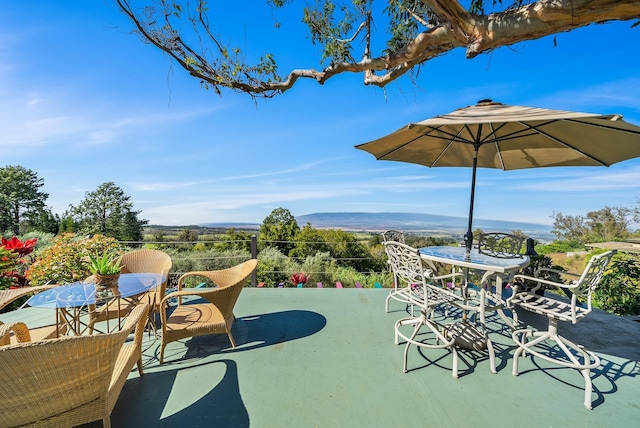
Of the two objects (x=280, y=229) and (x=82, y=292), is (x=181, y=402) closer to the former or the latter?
(x=82, y=292)

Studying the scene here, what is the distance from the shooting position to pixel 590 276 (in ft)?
6.29

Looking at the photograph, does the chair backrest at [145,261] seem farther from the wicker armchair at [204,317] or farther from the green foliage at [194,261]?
the green foliage at [194,261]

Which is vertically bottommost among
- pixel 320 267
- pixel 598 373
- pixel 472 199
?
pixel 320 267

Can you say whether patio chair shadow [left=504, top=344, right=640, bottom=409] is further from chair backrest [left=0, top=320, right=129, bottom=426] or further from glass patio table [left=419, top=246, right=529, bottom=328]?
chair backrest [left=0, top=320, right=129, bottom=426]

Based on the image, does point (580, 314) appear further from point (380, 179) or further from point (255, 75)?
point (380, 179)

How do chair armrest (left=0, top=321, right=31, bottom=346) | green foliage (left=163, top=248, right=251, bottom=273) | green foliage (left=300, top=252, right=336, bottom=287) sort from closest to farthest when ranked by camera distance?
chair armrest (left=0, top=321, right=31, bottom=346) < green foliage (left=300, top=252, right=336, bottom=287) < green foliage (left=163, top=248, right=251, bottom=273)

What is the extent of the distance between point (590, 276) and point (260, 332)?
273cm

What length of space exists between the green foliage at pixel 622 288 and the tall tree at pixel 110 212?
16124mm

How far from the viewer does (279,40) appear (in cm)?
471

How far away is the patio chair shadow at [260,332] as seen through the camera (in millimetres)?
2480

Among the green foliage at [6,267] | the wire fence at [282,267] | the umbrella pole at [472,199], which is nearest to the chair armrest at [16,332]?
the green foliage at [6,267]

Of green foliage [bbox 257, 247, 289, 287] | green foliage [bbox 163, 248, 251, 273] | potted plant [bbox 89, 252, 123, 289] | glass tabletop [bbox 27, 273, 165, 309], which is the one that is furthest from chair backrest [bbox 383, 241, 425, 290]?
green foliage [bbox 163, 248, 251, 273]

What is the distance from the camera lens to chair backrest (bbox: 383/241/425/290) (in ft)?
6.98

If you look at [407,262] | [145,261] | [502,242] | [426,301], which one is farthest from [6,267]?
[502,242]
